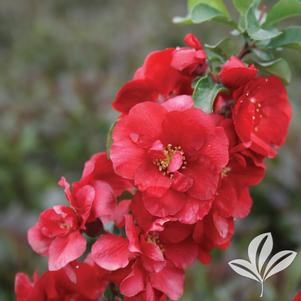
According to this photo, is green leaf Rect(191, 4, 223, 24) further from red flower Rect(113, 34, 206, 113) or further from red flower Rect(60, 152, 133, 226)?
red flower Rect(60, 152, 133, 226)

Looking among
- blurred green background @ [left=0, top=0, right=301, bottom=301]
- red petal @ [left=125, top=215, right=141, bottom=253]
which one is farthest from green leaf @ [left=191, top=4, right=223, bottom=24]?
blurred green background @ [left=0, top=0, right=301, bottom=301]

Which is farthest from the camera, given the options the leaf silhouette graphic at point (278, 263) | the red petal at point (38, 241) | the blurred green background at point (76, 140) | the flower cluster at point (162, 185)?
the blurred green background at point (76, 140)

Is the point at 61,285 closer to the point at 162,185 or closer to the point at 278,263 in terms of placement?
the point at 162,185

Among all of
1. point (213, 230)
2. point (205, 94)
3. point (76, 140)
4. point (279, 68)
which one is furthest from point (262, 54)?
point (76, 140)

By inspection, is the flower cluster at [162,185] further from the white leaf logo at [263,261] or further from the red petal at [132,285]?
the white leaf logo at [263,261]

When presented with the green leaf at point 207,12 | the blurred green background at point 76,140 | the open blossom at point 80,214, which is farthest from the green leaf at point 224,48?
the blurred green background at point 76,140

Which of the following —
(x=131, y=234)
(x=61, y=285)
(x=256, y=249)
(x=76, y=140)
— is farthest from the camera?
(x=76, y=140)
